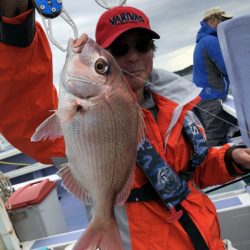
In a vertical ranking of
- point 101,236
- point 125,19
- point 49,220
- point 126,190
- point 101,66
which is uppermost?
point 125,19

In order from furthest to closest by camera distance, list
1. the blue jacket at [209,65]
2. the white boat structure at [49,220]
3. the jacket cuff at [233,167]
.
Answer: the blue jacket at [209,65]
the white boat structure at [49,220]
the jacket cuff at [233,167]

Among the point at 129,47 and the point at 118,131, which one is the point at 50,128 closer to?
the point at 118,131

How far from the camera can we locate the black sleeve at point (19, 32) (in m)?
1.33

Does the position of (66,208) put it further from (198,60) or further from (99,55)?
(99,55)

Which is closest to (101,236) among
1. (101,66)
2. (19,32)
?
(101,66)

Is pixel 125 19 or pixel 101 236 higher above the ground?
pixel 125 19

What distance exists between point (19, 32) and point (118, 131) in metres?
0.55

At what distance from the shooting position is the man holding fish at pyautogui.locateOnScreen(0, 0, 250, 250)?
123cm

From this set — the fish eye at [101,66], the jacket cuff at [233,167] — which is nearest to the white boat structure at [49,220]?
the jacket cuff at [233,167]

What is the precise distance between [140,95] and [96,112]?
595 mm

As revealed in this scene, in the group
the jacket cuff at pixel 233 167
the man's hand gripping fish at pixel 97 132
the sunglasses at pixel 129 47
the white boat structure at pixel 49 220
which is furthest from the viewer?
the white boat structure at pixel 49 220

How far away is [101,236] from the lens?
134 cm

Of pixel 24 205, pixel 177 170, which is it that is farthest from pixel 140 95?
pixel 24 205

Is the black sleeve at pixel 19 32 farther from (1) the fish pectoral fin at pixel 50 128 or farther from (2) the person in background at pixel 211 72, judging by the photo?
(2) the person in background at pixel 211 72
